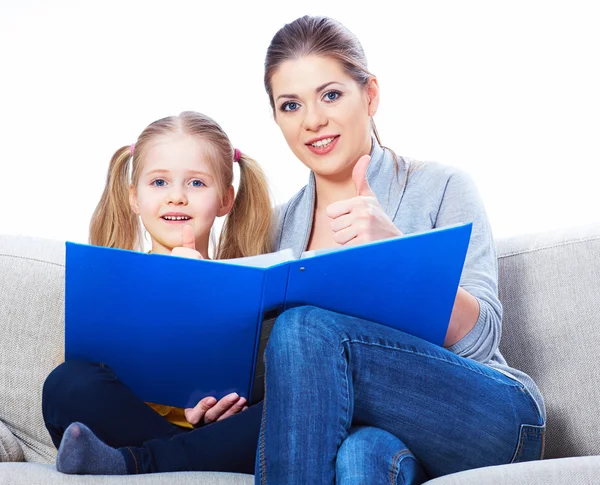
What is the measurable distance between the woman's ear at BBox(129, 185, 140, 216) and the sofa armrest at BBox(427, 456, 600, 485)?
0.98m

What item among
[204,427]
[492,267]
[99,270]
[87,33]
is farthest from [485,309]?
[87,33]

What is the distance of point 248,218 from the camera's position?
1.86 metres

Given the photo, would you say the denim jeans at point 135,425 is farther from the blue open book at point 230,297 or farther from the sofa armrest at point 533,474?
the sofa armrest at point 533,474

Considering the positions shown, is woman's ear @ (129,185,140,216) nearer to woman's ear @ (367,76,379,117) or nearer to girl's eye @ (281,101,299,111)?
girl's eye @ (281,101,299,111)

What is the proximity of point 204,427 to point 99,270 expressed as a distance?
36cm

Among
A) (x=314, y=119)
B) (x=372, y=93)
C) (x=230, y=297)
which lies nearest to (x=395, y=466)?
(x=230, y=297)

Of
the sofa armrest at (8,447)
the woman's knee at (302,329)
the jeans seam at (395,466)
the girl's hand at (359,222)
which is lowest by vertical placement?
the sofa armrest at (8,447)

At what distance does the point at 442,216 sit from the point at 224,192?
508mm

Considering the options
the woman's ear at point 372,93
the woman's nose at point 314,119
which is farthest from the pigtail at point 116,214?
the woman's ear at point 372,93

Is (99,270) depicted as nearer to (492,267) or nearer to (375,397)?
(375,397)

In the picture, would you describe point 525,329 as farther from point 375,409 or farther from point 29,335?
point 29,335

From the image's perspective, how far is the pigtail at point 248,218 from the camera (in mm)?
1831

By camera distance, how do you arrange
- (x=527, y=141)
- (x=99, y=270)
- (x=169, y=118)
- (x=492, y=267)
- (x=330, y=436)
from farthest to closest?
(x=527, y=141)
(x=169, y=118)
(x=492, y=267)
(x=99, y=270)
(x=330, y=436)

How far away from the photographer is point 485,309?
4.46ft
